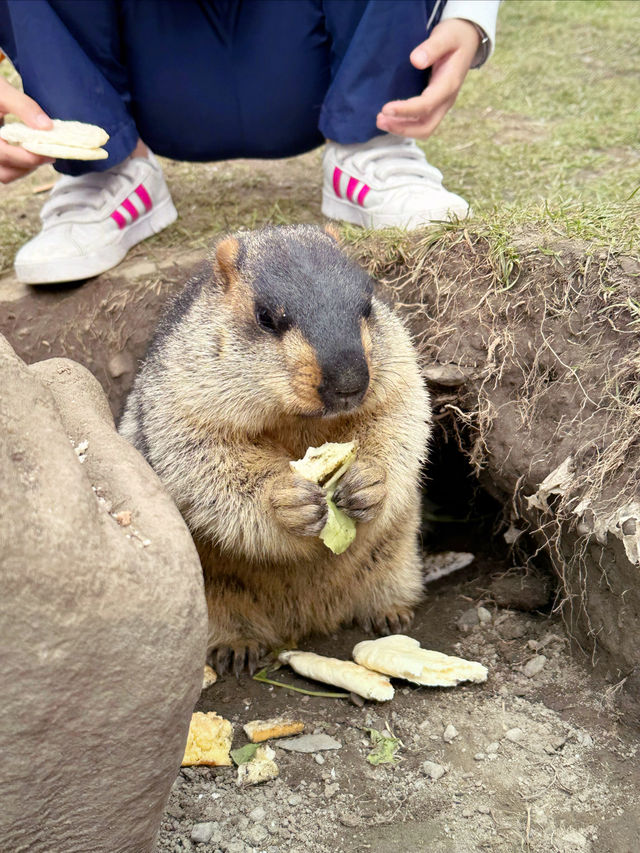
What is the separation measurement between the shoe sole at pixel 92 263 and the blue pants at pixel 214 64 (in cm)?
46

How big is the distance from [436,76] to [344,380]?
287 centimetres

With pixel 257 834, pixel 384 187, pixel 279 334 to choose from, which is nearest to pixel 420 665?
pixel 257 834

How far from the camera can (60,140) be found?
4574 millimetres

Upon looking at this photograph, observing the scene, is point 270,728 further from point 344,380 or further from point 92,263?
point 92,263

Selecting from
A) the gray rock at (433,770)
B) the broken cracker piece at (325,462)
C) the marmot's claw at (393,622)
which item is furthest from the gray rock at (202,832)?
the marmot's claw at (393,622)

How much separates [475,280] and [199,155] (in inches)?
104

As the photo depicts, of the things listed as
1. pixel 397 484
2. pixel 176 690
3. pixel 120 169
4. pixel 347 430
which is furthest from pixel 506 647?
pixel 120 169

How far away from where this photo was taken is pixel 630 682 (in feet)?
11.7

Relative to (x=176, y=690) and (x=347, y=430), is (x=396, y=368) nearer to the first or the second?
(x=347, y=430)

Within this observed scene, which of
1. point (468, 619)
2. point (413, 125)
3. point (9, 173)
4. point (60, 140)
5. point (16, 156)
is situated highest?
point (413, 125)

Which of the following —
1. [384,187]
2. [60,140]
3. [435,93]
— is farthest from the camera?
[384,187]

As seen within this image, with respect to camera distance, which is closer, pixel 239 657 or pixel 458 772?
pixel 458 772

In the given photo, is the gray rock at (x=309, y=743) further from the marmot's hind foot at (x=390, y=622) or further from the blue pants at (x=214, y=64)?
the blue pants at (x=214, y=64)

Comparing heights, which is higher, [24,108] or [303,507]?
[24,108]
